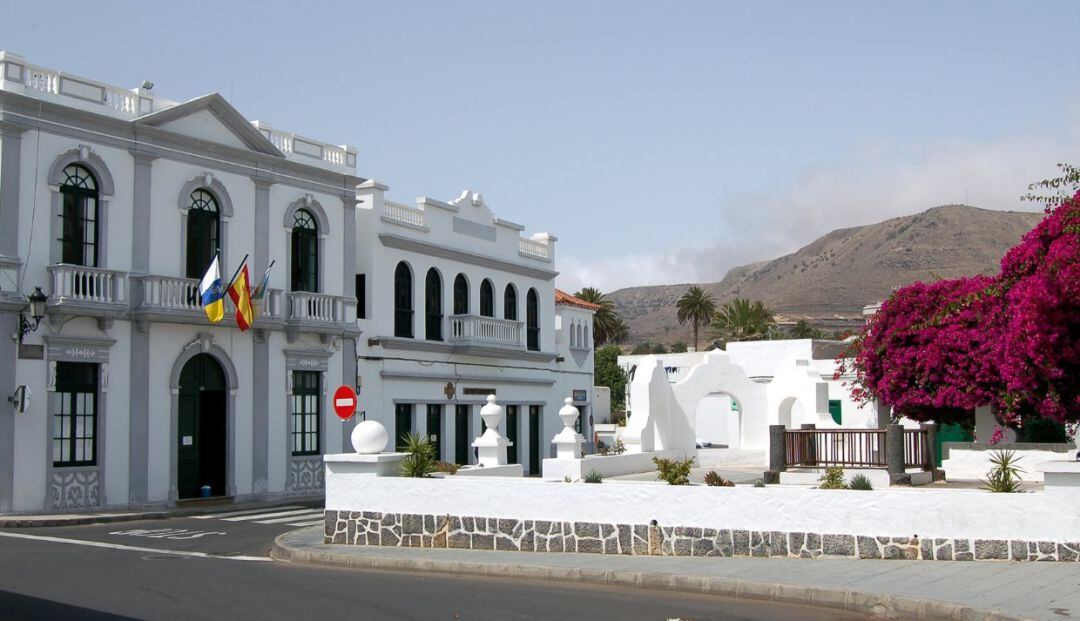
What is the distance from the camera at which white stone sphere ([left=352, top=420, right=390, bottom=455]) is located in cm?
1712

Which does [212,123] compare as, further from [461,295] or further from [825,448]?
[825,448]

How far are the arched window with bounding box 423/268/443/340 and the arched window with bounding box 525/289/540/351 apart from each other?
5317 millimetres

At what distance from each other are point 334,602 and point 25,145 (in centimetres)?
1568

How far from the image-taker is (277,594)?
1249 cm

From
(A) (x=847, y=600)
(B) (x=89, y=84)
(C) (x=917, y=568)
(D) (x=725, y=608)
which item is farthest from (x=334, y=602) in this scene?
(B) (x=89, y=84)

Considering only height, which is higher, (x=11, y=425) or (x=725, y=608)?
(x=11, y=425)

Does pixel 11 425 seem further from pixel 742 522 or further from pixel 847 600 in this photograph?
pixel 847 600

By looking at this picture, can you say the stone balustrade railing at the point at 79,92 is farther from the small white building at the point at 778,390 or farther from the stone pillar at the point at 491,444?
the small white building at the point at 778,390

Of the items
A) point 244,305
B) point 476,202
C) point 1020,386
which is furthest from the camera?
point 476,202

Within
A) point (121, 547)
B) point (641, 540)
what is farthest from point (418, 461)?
point (121, 547)

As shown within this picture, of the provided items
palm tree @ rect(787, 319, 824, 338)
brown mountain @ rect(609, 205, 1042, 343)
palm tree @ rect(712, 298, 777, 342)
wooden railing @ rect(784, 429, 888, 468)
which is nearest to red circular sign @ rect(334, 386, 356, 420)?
wooden railing @ rect(784, 429, 888, 468)

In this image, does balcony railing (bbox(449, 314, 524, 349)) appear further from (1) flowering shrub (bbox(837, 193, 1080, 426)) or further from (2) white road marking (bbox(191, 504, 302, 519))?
(1) flowering shrub (bbox(837, 193, 1080, 426))

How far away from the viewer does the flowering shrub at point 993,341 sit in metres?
19.6

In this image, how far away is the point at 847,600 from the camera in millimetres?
11383
